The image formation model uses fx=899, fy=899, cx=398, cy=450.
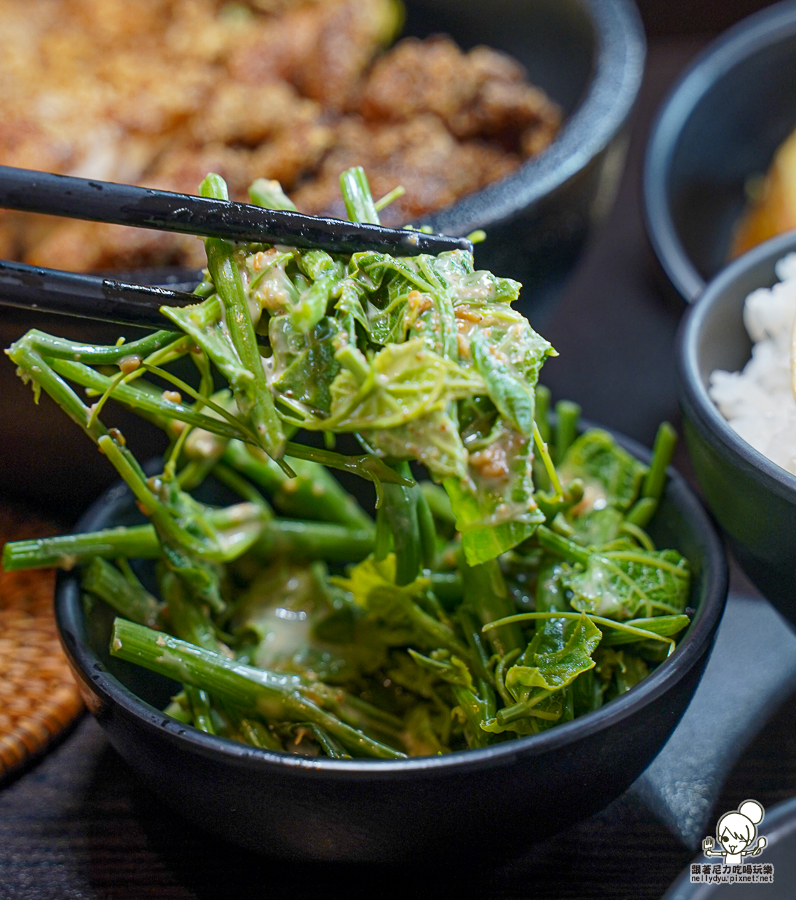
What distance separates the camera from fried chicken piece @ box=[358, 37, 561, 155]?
1421 millimetres

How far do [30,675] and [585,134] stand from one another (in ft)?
3.19

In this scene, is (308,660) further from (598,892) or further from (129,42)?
(129,42)

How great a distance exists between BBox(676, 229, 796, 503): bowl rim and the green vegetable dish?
7 centimetres

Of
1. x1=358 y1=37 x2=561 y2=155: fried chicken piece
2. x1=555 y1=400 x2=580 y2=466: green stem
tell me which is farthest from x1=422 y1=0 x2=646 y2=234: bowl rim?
x1=555 y1=400 x2=580 y2=466: green stem

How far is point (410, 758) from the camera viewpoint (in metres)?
0.66

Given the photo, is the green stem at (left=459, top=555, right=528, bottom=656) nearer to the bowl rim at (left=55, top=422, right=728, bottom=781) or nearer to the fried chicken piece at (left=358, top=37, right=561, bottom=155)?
the bowl rim at (left=55, top=422, right=728, bottom=781)

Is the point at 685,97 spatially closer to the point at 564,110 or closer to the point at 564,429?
the point at 564,110

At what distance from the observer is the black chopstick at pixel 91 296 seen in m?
0.72

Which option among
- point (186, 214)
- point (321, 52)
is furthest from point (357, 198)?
point (321, 52)

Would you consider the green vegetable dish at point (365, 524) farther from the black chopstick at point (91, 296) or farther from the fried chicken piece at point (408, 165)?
the fried chicken piece at point (408, 165)

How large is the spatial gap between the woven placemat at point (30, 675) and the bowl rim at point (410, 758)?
0.56 ft

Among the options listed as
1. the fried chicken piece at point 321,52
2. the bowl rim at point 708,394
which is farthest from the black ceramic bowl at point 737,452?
the fried chicken piece at point 321,52

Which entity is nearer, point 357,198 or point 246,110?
point 357,198

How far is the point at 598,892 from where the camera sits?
0.80 m
